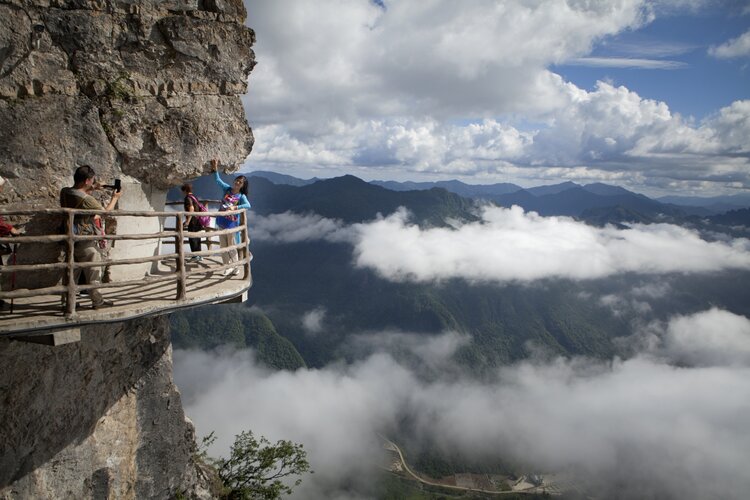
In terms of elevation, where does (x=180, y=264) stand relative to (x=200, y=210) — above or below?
below

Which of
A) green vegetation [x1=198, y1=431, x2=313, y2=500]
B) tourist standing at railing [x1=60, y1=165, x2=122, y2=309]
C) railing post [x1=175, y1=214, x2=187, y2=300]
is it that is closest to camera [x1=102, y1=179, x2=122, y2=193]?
tourist standing at railing [x1=60, y1=165, x2=122, y2=309]

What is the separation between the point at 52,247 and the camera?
11.2 meters

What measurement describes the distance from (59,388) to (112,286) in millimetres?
5752

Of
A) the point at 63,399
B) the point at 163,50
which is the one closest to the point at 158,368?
the point at 63,399

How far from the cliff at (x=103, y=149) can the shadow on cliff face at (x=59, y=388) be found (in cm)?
3

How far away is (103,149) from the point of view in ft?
38.8

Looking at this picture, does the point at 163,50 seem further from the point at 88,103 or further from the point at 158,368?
the point at 158,368

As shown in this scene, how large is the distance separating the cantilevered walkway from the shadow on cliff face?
1810 mm

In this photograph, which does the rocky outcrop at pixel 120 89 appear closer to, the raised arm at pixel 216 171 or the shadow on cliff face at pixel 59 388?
the raised arm at pixel 216 171

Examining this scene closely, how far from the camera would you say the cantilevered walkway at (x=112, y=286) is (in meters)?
7.87

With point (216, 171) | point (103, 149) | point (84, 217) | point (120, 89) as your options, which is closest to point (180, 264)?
point (84, 217)

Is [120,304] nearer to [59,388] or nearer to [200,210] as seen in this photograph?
[59,388]

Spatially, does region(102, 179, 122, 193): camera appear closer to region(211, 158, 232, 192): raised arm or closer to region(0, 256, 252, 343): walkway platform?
region(0, 256, 252, 343): walkway platform

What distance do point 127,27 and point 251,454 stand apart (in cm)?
2338
